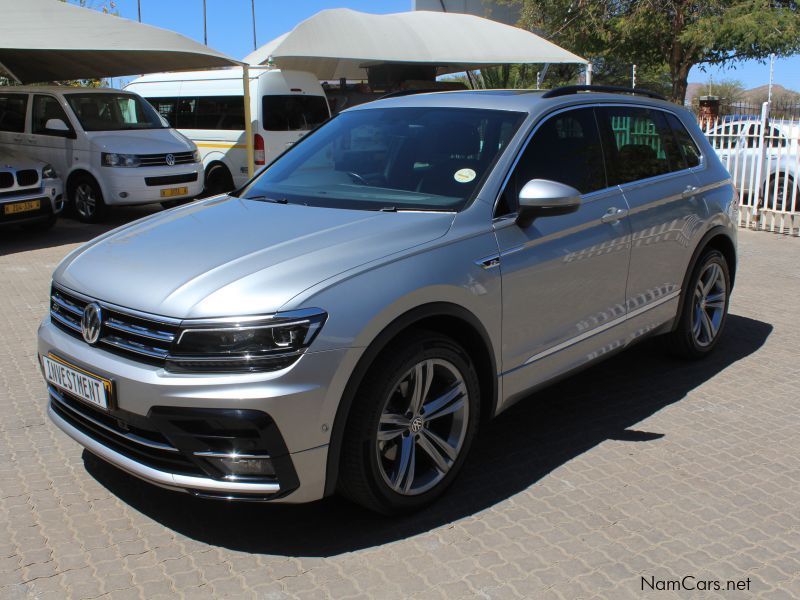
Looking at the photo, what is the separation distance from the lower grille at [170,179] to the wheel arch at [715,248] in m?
8.98

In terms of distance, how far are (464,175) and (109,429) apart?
1.97 m

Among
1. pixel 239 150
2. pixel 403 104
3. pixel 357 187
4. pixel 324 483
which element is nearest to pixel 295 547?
pixel 324 483

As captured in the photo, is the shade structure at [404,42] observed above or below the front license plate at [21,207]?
above

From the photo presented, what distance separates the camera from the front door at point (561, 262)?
373cm

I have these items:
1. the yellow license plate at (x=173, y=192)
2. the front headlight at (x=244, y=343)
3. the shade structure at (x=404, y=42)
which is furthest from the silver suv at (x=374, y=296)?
the shade structure at (x=404, y=42)

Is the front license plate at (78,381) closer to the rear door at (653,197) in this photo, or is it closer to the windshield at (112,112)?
the rear door at (653,197)

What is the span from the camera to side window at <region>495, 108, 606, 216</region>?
388cm

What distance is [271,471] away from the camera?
289cm

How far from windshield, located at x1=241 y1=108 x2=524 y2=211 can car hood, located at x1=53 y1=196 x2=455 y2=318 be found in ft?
0.65

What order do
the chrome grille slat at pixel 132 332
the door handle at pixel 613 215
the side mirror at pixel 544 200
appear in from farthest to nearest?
the door handle at pixel 613 215
the side mirror at pixel 544 200
the chrome grille slat at pixel 132 332

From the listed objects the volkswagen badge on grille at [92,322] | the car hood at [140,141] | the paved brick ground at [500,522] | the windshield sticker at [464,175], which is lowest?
the paved brick ground at [500,522]

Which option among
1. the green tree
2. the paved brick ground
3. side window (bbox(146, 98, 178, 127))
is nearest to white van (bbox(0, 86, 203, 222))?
side window (bbox(146, 98, 178, 127))

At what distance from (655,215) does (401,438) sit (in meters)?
2.31

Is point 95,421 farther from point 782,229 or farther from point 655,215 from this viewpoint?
point 782,229
